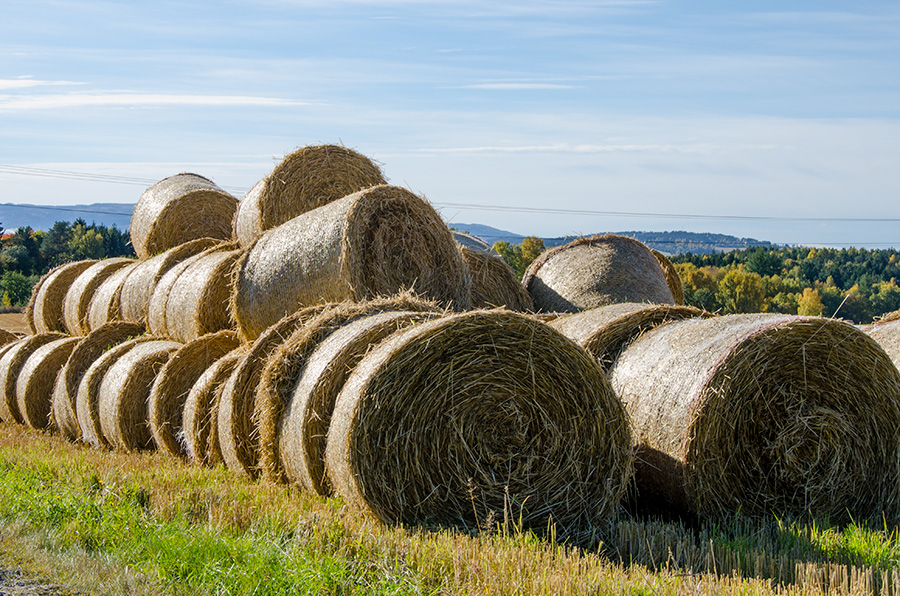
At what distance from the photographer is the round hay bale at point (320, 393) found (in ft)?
18.6

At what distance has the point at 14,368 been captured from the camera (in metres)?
11.5

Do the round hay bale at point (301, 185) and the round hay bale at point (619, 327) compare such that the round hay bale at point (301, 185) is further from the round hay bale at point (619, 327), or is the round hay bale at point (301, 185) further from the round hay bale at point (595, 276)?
the round hay bale at point (619, 327)

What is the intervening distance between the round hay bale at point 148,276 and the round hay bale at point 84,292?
164 cm

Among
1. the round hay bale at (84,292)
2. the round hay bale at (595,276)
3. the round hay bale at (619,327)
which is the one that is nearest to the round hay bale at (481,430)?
the round hay bale at (619,327)

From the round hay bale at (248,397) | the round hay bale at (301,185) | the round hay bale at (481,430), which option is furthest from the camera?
the round hay bale at (301,185)

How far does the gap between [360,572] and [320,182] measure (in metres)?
5.92

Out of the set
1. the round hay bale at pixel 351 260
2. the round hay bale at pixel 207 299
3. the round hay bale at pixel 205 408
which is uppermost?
the round hay bale at pixel 351 260

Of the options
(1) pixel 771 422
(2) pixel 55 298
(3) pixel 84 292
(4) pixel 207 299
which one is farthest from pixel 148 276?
(1) pixel 771 422

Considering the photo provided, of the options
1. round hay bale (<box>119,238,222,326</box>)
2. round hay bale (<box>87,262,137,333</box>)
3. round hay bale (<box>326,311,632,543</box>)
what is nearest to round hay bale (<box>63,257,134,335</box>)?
round hay bale (<box>87,262,137,333</box>)

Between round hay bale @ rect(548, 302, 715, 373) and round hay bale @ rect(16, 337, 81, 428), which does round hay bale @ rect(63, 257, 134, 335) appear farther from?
round hay bale @ rect(548, 302, 715, 373)

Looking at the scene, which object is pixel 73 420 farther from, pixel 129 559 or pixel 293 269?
pixel 129 559

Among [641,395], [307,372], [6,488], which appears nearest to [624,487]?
[641,395]

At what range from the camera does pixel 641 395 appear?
602 cm

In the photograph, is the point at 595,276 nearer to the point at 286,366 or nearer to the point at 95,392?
the point at 286,366
